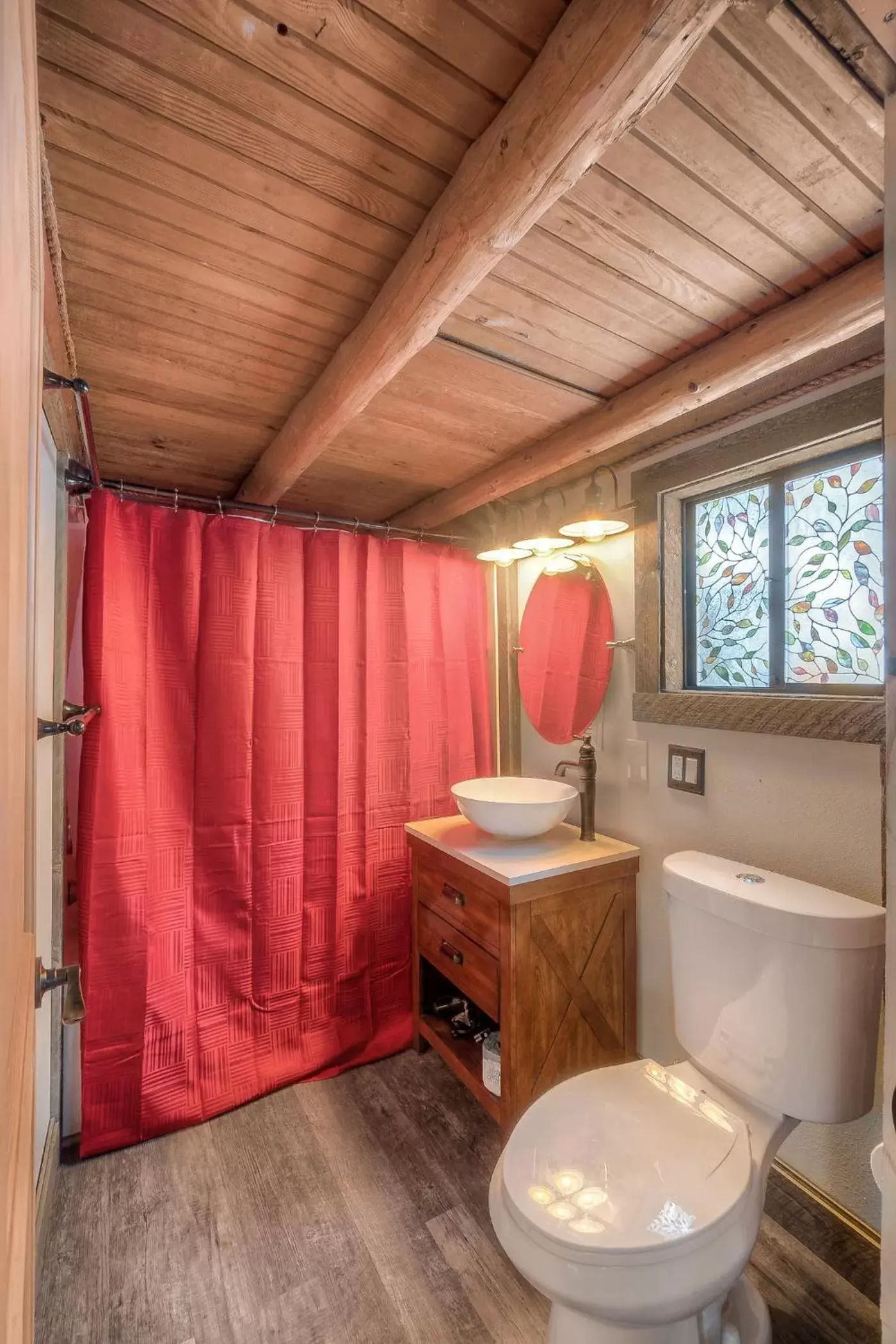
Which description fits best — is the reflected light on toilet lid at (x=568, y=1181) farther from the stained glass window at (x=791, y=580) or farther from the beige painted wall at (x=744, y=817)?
the stained glass window at (x=791, y=580)

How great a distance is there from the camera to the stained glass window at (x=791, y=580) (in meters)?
1.33

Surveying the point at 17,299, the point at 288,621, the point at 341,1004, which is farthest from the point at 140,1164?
the point at 17,299

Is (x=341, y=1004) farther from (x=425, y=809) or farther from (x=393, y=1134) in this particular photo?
(x=425, y=809)

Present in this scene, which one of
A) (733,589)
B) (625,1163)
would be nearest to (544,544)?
(733,589)

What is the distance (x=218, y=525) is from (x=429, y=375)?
34.1 inches

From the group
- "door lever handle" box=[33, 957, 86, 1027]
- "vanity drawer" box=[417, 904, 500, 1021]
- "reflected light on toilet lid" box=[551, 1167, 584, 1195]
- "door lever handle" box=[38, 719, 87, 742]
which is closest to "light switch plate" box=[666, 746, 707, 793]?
"vanity drawer" box=[417, 904, 500, 1021]

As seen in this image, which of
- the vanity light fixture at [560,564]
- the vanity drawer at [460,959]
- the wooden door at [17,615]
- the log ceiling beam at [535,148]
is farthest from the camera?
the vanity light fixture at [560,564]

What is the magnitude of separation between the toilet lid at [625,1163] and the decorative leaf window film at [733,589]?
1.03 m

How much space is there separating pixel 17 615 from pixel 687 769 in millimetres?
1597

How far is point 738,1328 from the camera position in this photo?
112 cm

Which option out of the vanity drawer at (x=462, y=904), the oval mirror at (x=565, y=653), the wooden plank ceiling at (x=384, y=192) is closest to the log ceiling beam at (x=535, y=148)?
the wooden plank ceiling at (x=384, y=192)

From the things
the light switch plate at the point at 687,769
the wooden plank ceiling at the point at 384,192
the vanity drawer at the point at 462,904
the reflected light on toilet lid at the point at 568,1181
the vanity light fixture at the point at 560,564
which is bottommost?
the reflected light on toilet lid at the point at 568,1181

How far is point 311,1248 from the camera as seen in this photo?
54.1 inches

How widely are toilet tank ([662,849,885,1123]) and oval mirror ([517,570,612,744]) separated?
744mm
